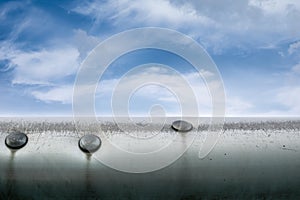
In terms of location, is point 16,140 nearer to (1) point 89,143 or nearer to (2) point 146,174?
(1) point 89,143

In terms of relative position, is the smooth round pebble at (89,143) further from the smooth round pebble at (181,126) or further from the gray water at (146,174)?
the smooth round pebble at (181,126)

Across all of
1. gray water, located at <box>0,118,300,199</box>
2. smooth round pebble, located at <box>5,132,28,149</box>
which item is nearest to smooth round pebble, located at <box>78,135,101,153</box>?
gray water, located at <box>0,118,300,199</box>

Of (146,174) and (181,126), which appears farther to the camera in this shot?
(181,126)

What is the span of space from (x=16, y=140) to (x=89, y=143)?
610 millimetres

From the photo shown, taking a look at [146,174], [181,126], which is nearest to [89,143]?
[146,174]

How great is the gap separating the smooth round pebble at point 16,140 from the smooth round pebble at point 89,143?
471 millimetres

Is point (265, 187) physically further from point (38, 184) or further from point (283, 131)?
point (38, 184)

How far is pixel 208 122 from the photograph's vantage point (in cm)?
338

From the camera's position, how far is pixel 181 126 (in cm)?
329

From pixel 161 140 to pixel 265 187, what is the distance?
986 millimetres

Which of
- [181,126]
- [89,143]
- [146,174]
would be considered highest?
[181,126]

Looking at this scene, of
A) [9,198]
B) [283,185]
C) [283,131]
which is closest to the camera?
[9,198]

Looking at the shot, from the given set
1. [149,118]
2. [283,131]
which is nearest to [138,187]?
[149,118]

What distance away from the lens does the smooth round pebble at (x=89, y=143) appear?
307 cm
